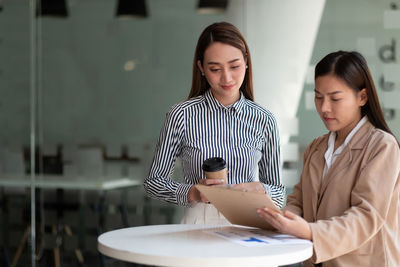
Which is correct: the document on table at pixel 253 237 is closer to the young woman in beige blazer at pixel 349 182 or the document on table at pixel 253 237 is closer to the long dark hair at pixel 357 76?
the young woman in beige blazer at pixel 349 182

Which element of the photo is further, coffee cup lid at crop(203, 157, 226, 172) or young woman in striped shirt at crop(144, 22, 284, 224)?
young woman in striped shirt at crop(144, 22, 284, 224)

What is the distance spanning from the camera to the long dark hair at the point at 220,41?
2.61 metres

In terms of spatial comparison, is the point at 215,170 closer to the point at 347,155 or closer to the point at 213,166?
the point at 213,166

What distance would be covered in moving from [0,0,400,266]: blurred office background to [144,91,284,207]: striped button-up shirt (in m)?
2.11

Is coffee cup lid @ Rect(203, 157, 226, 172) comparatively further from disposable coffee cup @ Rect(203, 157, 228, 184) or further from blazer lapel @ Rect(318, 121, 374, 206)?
blazer lapel @ Rect(318, 121, 374, 206)

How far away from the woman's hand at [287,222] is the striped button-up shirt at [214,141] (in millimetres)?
652

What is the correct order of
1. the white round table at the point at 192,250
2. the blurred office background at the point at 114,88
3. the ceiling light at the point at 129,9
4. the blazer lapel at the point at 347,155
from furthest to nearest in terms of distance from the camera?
the ceiling light at the point at 129,9 → the blurred office background at the point at 114,88 → the blazer lapel at the point at 347,155 → the white round table at the point at 192,250

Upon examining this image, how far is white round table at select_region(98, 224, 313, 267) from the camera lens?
1.71 meters

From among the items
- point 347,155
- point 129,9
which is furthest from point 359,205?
point 129,9

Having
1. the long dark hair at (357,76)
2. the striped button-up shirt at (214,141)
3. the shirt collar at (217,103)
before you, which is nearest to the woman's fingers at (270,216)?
the long dark hair at (357,76)

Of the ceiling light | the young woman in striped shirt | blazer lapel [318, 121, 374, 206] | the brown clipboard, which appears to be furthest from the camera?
the ceiling light

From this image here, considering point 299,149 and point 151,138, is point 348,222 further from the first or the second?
point 151,138

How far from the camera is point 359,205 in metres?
2.00

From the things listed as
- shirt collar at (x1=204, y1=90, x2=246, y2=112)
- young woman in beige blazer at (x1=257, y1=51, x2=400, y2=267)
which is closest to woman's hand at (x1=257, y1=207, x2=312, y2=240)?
young woman in beige blazer at (x1=257, y1=51, x2=400, y2=267)
